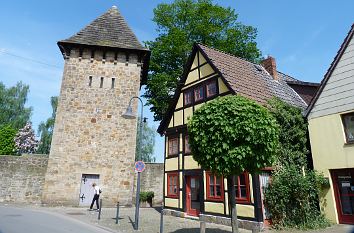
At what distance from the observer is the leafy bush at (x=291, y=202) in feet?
32.8

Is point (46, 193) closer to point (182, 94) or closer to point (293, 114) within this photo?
point (182, 94)

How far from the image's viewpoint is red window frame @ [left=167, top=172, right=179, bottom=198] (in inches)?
574

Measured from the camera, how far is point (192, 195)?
13.8 m

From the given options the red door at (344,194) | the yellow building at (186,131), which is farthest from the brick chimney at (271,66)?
the red door at (344,194)

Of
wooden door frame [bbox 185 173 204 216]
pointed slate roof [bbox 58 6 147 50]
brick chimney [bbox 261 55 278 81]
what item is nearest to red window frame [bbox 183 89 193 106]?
wooden door frame [bbox 185 173 204 216]

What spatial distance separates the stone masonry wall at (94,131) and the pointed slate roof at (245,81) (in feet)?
12.6

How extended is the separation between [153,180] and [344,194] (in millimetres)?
13010

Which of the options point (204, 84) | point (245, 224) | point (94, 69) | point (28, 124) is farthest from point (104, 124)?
point (28, 124)

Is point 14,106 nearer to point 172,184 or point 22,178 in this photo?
point 22,178

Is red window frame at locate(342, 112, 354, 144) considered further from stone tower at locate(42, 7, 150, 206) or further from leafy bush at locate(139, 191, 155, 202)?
leafy bush at locate(139, 191, 155, 202)

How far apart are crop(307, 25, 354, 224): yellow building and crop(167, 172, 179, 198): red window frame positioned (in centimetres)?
692

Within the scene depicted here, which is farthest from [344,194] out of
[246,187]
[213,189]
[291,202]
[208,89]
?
[208,89]

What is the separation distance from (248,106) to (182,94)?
27.4 ft

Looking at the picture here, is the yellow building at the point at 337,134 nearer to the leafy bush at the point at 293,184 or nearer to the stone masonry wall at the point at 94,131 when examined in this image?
the leafy bush at the point at 293,184
